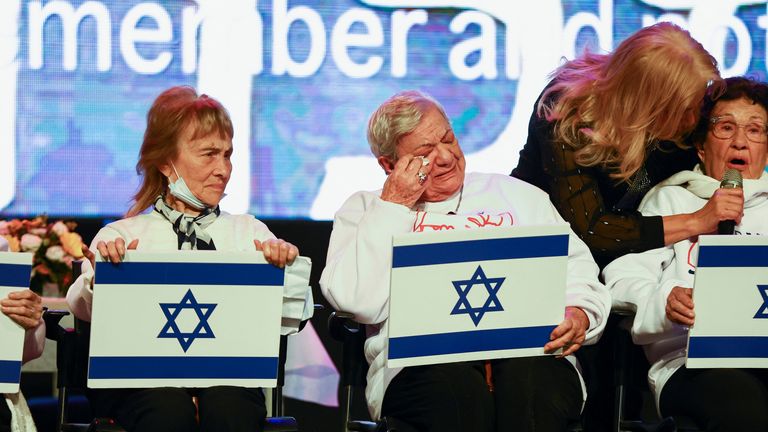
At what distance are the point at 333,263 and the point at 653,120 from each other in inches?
48.7

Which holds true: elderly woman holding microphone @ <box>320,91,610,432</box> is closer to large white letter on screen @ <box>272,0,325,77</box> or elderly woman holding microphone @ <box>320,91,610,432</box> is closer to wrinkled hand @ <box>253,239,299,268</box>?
wrinkled hand @ <box>253,239,299,268</box>

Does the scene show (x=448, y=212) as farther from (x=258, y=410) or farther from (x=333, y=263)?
(x=258, y=410)

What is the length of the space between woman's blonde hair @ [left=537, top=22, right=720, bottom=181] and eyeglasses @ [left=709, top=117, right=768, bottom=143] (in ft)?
0.34

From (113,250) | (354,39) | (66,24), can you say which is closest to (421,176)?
(113,250)

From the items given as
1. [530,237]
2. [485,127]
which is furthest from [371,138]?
[485,127]

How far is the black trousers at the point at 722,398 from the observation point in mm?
3334

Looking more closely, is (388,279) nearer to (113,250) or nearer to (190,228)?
(190,228)

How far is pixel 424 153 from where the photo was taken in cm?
383

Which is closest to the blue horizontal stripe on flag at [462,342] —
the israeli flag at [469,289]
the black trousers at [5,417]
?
the israeli flag at [469,289]

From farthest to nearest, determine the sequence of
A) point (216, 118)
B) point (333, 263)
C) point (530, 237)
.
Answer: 1. point (216, 118)
2. point (333, 263)
3. point (530, 237)

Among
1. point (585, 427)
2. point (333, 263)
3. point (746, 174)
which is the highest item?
point (746, 174)

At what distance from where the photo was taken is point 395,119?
3.88 metres

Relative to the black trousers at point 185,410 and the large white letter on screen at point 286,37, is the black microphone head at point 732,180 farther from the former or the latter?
the large white letter on screen at point 286,37

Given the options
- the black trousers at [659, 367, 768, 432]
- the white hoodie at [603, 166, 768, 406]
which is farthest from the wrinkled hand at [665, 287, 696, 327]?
the black trousers at [659, 367, 768, 432]
